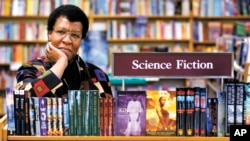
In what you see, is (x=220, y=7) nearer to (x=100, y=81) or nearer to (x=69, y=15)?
(x=100, y=81)

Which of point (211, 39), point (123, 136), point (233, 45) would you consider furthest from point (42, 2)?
point (123, 136)

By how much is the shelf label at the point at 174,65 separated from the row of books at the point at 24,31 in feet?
16.9

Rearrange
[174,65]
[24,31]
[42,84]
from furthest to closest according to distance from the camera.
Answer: [24,31], [174,65], [42,84]

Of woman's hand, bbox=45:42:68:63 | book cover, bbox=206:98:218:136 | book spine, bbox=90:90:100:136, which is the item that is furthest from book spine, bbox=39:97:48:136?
book cover, bbox=206:98:218:136

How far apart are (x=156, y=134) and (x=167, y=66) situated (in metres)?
0.41

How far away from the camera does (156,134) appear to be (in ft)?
7.65

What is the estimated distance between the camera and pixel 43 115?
2.31 metres

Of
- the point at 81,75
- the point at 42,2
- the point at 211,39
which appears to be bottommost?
the point at 81,75

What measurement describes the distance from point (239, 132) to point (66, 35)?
1.09 meters

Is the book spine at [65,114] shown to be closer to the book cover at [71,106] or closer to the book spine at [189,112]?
the book cover at [71,106]

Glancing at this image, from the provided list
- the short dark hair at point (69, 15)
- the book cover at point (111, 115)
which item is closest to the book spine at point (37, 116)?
the book cover at point (111, 115)

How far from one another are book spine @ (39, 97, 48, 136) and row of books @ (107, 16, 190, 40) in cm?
537

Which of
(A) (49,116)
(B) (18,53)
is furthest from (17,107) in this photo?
(B) (18,53)

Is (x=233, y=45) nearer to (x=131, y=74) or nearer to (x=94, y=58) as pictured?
(x=94, y=58)
